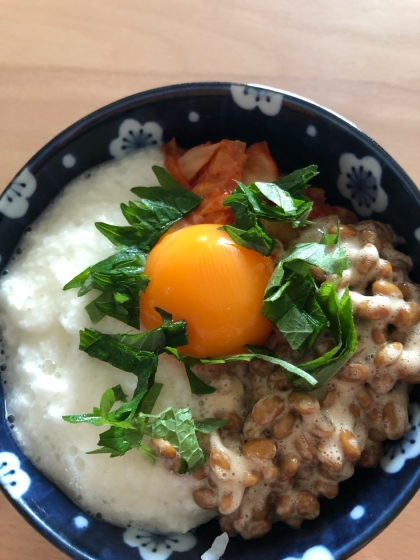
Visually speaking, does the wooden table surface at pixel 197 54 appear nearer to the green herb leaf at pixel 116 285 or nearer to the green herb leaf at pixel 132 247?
the green herb leaf at pixel 132 247

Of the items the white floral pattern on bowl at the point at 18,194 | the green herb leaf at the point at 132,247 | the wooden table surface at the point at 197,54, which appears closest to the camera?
the green herb leaf at the point at 132,247

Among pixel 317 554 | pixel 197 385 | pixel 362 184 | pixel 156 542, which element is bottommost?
pixel 156 542

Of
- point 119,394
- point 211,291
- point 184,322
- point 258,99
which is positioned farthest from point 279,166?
point 119,394

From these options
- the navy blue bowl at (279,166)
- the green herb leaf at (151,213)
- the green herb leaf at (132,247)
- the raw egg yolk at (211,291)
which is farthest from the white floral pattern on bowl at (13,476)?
the green herb leaf at (151,213)

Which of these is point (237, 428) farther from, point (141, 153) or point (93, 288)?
point (141, 153)

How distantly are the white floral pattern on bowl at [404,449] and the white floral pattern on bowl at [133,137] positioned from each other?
4.00 feet

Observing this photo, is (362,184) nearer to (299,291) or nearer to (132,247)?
(299,291)

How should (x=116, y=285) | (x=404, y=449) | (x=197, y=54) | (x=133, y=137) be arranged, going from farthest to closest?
(x=197, y=54)
(x=133, y=137)
(x=116, y=285)
(x=404, y=449)

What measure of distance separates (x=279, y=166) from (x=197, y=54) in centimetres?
60

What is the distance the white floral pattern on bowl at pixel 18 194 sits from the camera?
5.76 ft

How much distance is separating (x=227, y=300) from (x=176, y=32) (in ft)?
3.96

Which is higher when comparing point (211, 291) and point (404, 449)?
point (211, 291)

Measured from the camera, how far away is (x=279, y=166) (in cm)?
196

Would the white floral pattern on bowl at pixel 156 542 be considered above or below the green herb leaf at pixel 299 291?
below
